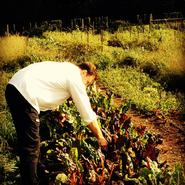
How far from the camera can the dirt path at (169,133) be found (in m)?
5.46

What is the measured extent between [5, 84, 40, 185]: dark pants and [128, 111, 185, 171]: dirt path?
1608 mm

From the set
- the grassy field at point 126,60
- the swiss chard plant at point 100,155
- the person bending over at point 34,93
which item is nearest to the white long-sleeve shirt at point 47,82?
the person bending over at point 34,93

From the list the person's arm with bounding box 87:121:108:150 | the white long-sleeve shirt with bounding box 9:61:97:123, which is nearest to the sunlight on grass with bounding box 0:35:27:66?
the white long-sleeve shirt with bounding box 9:61:97:123

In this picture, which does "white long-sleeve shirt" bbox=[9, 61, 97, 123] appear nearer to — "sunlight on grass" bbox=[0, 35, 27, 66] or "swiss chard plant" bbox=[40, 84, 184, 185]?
"swiss chard plant" bbox=[40, 84, 184, 185]

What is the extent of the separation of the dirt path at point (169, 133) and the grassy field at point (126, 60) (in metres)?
0.40

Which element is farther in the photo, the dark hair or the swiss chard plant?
the dark hair

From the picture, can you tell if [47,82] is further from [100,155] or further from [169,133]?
[169,133]

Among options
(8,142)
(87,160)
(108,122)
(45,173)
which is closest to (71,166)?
(87,160)

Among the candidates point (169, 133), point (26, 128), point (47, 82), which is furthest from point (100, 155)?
point (169, 133)

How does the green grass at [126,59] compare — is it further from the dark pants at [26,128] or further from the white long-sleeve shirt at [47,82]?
the white long-sleeve shirt at [47,82]

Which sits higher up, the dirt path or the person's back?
the person's back

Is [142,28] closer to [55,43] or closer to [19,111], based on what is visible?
[55,43]

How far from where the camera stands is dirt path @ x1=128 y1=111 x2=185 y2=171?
5465 mm

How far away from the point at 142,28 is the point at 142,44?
3.07 meters
